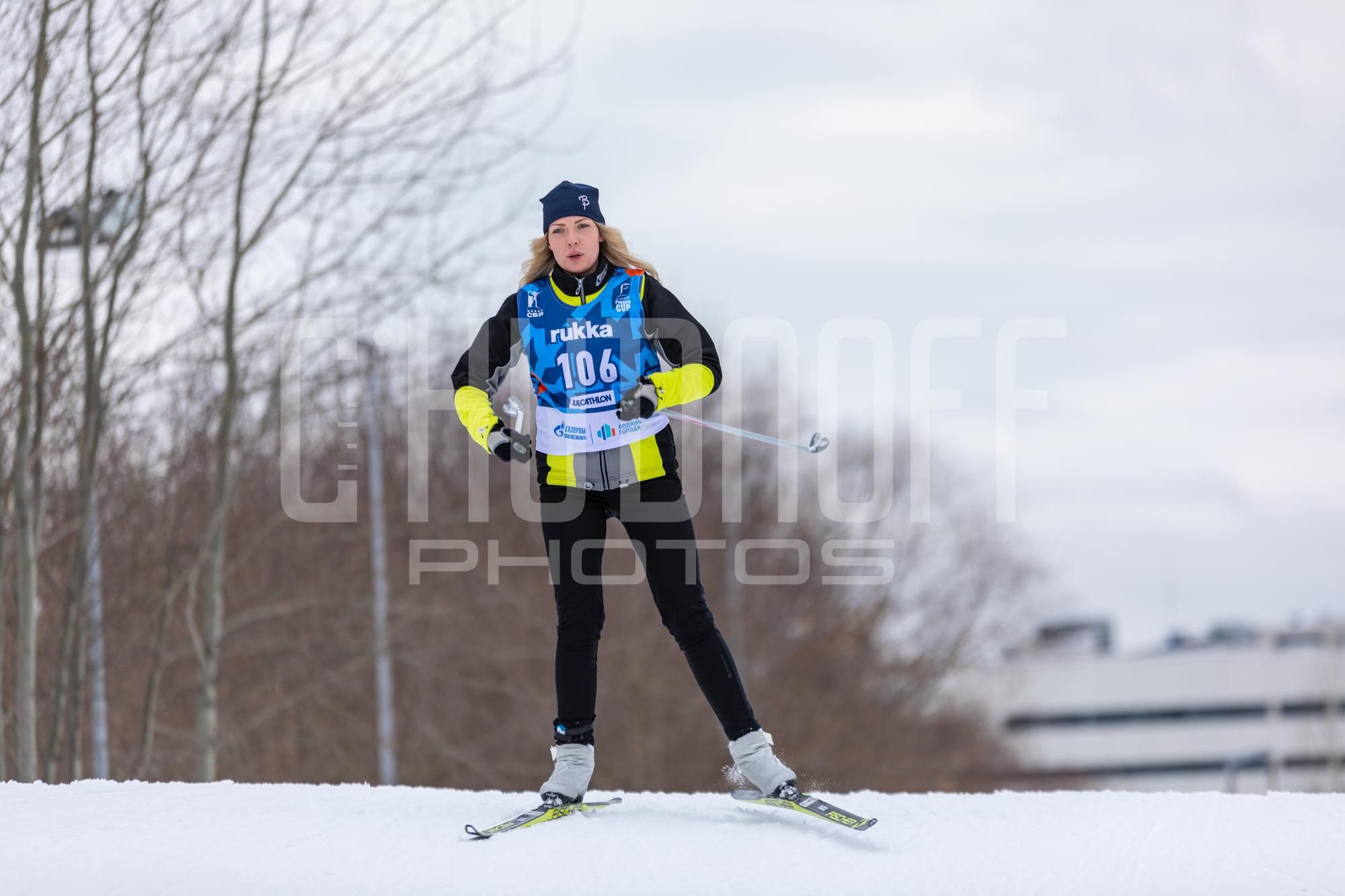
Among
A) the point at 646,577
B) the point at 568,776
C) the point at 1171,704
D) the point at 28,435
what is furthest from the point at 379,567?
the point at 1171,704

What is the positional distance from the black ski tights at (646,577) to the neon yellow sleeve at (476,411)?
27cm

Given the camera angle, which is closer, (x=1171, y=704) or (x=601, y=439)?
(x=601, y=439)

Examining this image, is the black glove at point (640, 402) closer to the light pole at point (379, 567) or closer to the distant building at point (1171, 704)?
the light pole at point (379, 567)

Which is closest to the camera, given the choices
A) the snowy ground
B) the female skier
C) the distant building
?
the snowy ground

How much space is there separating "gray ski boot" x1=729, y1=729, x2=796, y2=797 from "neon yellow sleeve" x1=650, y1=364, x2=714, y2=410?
3.22 feet

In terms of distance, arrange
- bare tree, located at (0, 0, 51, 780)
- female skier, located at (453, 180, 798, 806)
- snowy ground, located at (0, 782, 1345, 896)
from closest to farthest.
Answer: snowy ground, located at (0, 782, 1345, 896) < female skier, located at (453, 180, 798, 806) < bare tree, located at (0, 0, 51, 780)

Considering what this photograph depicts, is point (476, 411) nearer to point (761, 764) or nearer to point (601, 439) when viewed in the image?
point (601, 439)

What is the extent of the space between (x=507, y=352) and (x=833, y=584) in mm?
21130

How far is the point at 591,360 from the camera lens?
3.94 metres

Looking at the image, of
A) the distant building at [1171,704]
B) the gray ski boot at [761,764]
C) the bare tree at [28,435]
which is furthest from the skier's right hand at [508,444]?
the distant building at [1171,704]

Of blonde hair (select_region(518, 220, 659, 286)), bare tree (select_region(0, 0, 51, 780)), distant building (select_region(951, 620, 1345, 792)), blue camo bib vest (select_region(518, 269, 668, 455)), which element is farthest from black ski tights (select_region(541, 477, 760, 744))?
distant building (select_region(951, 620, 1345, 792))

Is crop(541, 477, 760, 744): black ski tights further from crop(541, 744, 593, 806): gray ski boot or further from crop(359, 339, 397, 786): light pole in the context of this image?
crop(359, 339, 397, 786): light pole

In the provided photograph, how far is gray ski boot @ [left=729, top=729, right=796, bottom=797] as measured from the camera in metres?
3.93

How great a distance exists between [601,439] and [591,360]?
0.74 ft
